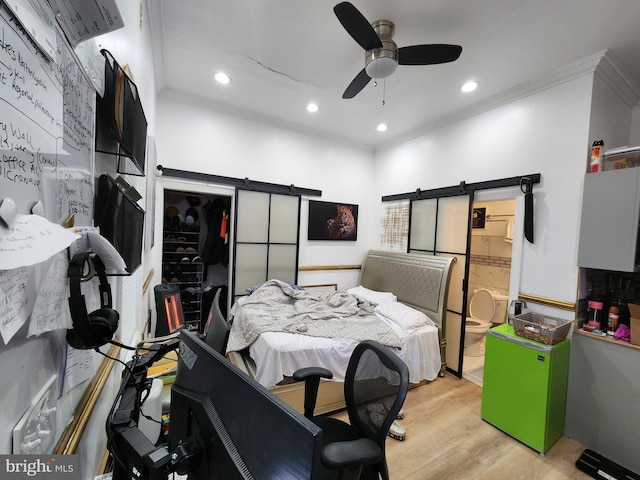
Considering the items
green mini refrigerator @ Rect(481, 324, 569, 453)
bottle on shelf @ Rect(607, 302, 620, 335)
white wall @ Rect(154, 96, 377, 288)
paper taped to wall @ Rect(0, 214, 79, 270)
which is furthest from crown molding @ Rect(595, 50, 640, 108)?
paper taped to wall @ Rect(0, 214, 79, 270)

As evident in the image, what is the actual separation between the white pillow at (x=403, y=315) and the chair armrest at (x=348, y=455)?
1.83 m

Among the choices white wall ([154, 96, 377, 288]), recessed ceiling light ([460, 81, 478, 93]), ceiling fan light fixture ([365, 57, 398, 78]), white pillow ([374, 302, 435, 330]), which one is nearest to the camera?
ceiling fan light fixture ([365, 57, 398, 78])

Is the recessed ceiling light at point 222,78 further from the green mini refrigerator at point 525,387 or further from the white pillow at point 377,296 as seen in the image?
the green mini refrigerator at point 525,387

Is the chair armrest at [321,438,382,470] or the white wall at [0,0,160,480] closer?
the white wall at [0,0,160,480]

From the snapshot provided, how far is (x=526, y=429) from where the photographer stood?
2.04m

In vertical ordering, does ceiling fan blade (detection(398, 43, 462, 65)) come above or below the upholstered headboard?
above

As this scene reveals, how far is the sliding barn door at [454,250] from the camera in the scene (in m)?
3.00

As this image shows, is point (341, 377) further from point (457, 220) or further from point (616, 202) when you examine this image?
point (616, 202)

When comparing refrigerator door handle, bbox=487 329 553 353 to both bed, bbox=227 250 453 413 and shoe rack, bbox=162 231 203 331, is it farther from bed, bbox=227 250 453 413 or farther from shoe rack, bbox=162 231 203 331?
shoe rack, bbox=162 231 203 331

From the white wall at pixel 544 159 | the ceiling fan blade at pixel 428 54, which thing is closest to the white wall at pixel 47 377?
the ceiling fan blade at pixel 428 54

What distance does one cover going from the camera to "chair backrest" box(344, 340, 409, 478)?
1118 mm

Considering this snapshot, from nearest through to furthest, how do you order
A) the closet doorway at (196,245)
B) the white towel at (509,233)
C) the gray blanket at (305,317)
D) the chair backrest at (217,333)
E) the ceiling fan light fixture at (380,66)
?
the chair backrest at (217,333), the ceiling fan light fixture at (380,66), the gray blanket at (305,317), the closet doorway at (196,245), the white towel at (509,233)

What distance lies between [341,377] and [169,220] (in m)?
3.16

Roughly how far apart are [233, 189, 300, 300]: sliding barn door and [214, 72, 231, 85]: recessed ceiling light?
1266 millimetres
